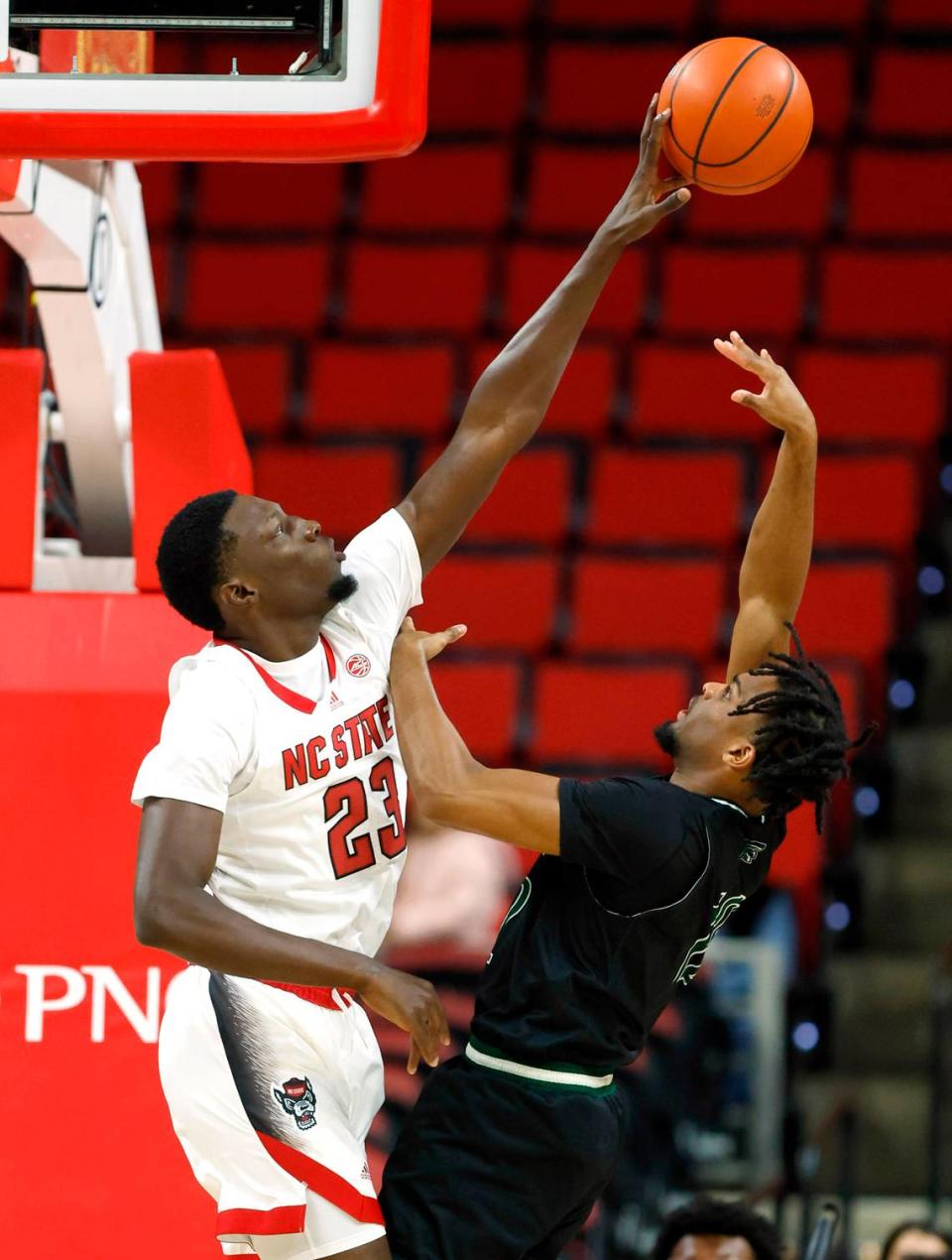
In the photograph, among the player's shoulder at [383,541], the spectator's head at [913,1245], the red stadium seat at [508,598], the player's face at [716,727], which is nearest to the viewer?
the player's face at [716,727]

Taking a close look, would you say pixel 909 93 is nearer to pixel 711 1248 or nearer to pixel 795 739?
pixel 711 1248

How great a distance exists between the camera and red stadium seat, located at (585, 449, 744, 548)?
780cm

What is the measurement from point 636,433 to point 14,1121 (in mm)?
5121

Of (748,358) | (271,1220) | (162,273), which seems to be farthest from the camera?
(162,273)

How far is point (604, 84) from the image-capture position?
→ 374 inches

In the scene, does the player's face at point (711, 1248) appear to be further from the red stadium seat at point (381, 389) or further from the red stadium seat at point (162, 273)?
the red stadium seat at point (162, 273)

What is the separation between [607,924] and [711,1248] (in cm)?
163

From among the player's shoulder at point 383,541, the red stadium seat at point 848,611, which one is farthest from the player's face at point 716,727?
the red stadium seat at point 848,611

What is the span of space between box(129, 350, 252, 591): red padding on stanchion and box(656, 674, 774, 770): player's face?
1221mm

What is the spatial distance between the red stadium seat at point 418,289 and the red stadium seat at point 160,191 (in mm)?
1019

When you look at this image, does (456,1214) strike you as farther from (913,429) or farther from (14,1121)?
(913,429)

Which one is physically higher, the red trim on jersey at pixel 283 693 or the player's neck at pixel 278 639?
the player's neck at pixel 278 639

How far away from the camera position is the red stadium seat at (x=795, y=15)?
9.53 metres

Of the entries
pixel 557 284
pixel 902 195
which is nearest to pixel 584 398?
pixel 557 284
